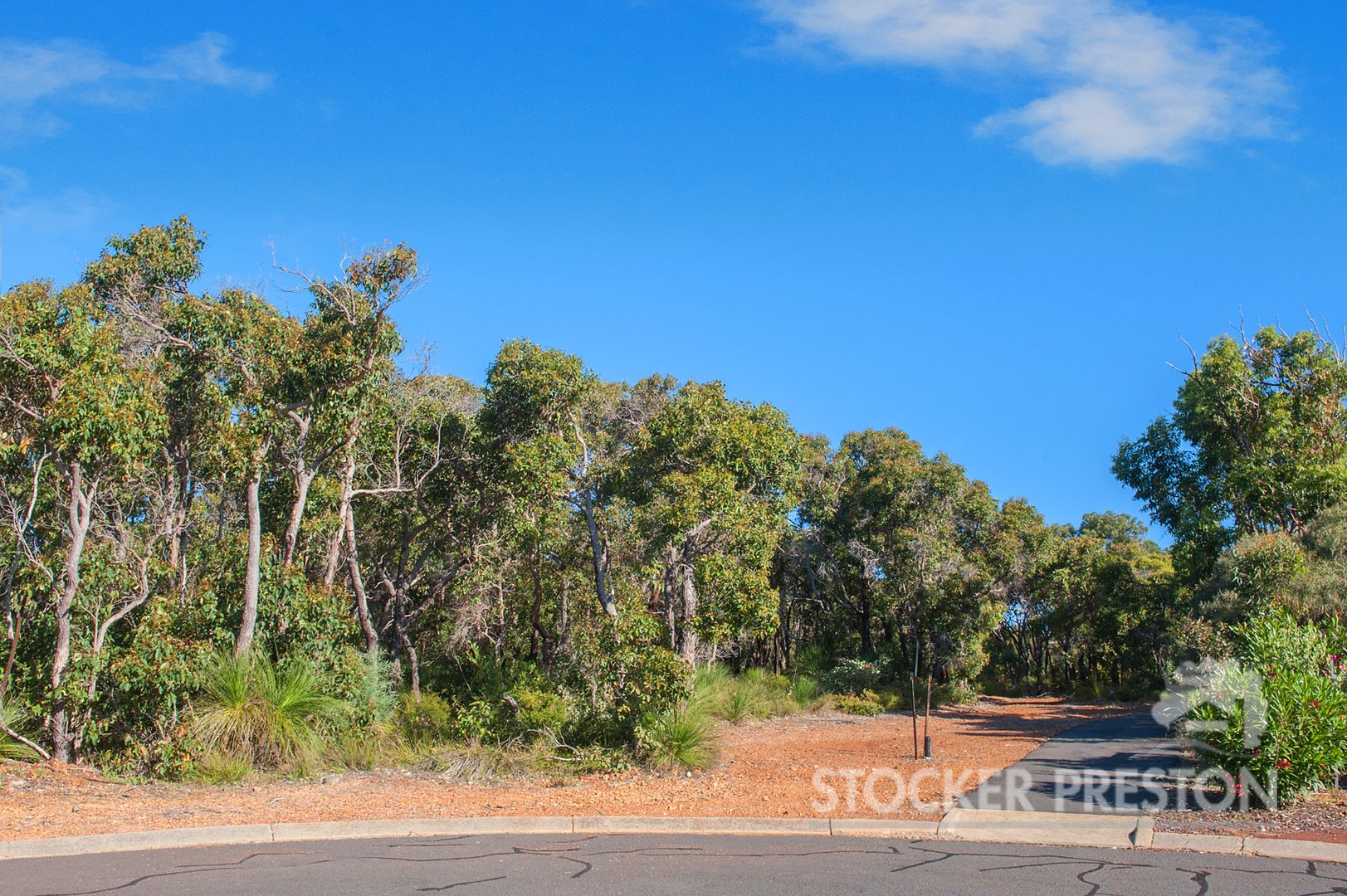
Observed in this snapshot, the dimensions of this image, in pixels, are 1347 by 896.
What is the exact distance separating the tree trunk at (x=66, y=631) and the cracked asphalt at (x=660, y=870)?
5.69 metres

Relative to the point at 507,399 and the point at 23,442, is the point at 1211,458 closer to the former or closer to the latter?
the point at 507,399

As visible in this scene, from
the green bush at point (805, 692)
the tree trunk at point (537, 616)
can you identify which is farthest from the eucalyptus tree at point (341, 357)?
the green bush at point (805, 692)

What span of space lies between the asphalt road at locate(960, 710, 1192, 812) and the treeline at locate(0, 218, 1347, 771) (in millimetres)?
2242

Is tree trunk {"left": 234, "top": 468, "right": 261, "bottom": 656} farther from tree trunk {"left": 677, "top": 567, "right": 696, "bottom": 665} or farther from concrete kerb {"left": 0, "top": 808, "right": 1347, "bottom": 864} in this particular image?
tree trunk {"left": 677, "top": 567, "right": 696, "bottom": 665}

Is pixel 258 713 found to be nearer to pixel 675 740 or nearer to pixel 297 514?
pixel 297 514

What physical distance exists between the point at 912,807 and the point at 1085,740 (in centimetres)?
812

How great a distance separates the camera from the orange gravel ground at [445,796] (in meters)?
10.2

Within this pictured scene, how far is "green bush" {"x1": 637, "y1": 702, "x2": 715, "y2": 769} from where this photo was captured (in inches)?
538

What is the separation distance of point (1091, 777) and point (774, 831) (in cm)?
471

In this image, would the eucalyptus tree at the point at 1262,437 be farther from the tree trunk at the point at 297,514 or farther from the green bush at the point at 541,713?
the tree trunk at the point at 297,514

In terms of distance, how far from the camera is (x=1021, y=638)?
42.1m

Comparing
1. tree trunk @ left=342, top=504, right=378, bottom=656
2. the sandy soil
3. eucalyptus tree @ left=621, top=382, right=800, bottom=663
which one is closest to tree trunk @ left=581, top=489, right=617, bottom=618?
eucalyptus tree @ left=621, top=382, right=800, bottom=663

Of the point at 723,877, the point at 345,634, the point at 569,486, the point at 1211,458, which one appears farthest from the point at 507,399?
the point at 1211,458

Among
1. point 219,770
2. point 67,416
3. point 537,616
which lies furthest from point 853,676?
point 67,416
